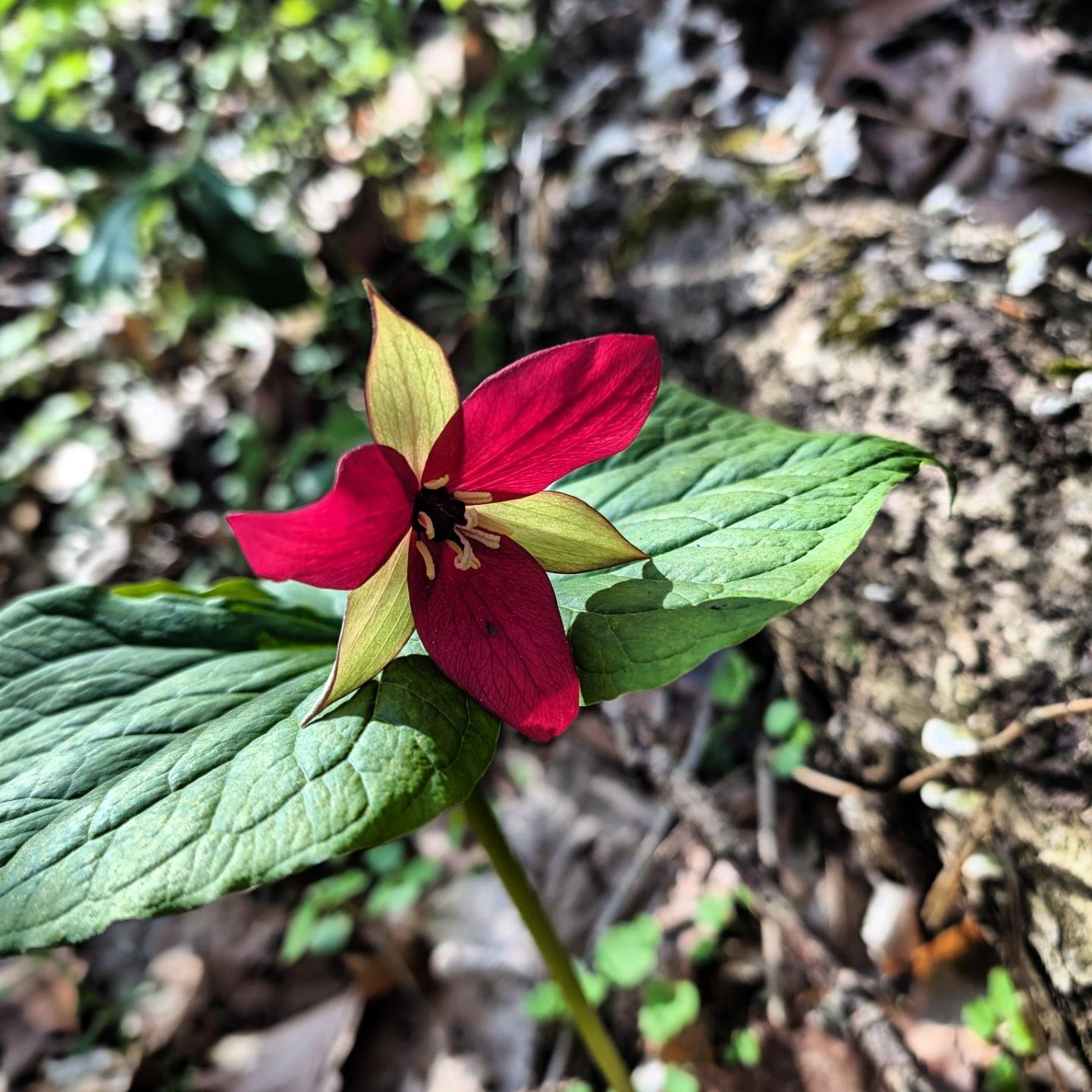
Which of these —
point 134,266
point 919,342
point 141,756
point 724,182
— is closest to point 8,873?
point 141,756

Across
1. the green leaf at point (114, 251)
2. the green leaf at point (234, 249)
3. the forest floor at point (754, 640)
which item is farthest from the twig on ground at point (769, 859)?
the green leaf at point (114, 251)

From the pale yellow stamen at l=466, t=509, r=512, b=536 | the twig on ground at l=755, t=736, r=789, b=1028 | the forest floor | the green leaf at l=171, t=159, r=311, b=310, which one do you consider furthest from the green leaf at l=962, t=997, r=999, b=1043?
the green leaf at l=171, t=159, r=311, b=310

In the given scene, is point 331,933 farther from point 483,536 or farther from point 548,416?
point 548,416

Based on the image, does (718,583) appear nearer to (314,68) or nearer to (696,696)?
(696,696)

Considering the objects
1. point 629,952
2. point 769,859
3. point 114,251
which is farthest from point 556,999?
point 114,251

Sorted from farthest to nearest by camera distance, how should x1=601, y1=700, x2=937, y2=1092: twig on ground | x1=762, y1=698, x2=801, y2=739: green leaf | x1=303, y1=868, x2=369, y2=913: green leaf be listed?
x1=303, y1=868, x2=369, y2=913: green leaf
x1=762, y1=698, x2=801, y2=739: green leaf
x1=601, y1=700, x2=937, y2=1092: twig on ground

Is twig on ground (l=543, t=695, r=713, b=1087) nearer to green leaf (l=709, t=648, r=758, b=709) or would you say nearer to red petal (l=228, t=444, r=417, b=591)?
green leaf (l=709, t=648, r=758, b=709)
